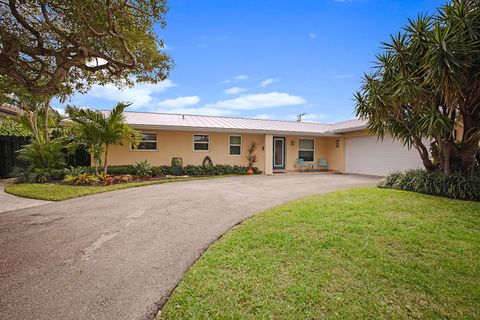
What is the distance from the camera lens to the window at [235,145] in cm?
1548

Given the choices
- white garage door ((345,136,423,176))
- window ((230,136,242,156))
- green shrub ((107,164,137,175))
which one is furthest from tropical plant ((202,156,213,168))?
white garage door ((345,136,423,176))

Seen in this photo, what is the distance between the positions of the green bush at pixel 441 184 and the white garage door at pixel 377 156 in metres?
3.56

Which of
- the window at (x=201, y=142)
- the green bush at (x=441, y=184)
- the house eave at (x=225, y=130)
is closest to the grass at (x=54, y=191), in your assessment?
the house eave at (x=225, y=130)

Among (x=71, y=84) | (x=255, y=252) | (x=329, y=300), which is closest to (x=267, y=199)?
(x=255, y=252)

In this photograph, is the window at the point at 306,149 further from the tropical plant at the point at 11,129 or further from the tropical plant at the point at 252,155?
the tropical plant at the point at 11,129

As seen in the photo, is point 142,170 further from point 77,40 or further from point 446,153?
point 446,153

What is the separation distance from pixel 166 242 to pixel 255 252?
1.50 metres

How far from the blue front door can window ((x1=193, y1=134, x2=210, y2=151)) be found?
178 inches

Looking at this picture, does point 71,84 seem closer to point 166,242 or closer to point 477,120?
point 166,242

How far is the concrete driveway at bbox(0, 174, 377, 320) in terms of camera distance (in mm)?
2467

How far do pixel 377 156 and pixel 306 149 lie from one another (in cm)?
459

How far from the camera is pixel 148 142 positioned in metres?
14.0

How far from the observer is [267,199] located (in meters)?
7.16

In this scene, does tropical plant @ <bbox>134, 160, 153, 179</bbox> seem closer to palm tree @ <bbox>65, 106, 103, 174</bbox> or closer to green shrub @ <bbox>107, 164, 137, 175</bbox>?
green shrub @ <bbox>107, 164, 137, 175</bbox>
